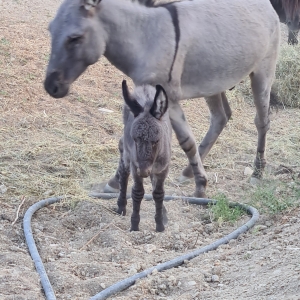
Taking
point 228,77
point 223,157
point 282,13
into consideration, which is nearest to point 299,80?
point 282,13

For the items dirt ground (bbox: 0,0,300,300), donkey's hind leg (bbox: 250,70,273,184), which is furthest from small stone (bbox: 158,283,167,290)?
donkey's hind leg (bbox: 250,70,273,184)

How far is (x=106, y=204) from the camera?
5293mm

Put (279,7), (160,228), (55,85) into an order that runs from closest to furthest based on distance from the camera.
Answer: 1. (160,228)
2. (55,85)
3. (279,7)

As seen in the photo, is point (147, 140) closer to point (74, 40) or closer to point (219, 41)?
point (74, 40)

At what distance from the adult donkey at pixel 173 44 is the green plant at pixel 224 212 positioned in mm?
594

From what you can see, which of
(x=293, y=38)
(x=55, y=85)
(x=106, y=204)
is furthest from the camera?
(x=293, y=38)

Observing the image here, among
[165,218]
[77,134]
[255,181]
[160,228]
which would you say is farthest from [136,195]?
[77,134]

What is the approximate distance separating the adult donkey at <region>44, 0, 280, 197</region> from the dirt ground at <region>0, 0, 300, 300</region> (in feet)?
2.30

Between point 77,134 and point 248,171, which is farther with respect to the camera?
point 77,134

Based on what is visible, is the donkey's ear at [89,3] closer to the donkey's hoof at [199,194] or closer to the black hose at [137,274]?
the black hose at [137,274]

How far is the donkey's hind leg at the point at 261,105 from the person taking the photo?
6.10 meters

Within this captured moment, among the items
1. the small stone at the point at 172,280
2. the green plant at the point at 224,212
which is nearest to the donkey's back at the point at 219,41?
the green plant at the point at 224,212

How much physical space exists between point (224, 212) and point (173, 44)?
1.50 meters

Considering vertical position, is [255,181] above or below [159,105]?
below
